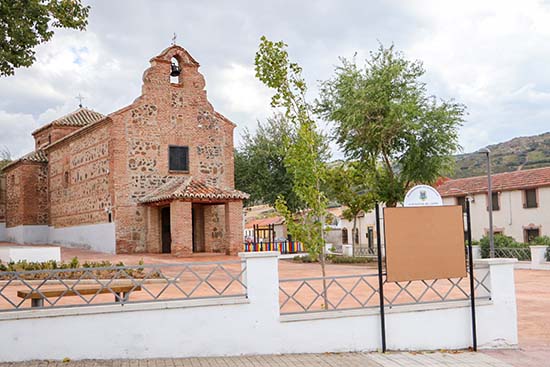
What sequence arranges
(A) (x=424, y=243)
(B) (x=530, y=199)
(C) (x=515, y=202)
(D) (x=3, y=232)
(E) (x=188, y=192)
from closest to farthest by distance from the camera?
(A) (x=424, y=243) < (E) (x=188, y=192) < (B) (x=530, y=199) < (C) (x=515, y=202) < (D) (x=3, y=232)

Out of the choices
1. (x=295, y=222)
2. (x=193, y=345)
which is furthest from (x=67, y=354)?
(x=295, y=222)

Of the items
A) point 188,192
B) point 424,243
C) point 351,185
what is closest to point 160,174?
point 188,192

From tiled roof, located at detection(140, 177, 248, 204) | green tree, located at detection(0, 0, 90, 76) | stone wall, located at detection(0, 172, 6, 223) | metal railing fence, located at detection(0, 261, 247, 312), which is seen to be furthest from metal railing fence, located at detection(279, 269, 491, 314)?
stone wall, located at detection(0, 172, 6, 223)

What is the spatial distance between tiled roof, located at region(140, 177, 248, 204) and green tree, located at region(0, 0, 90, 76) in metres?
13.9

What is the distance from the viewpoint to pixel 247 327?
880cm

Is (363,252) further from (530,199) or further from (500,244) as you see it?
(530,199)

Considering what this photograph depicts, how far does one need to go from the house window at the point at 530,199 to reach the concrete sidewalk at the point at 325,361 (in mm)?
30908

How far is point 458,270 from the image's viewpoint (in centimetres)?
1002

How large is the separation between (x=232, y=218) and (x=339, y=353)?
17.9 metres

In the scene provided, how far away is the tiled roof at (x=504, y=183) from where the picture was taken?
37.5 metres

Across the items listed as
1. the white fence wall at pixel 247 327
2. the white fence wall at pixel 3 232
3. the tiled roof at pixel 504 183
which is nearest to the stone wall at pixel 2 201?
the white fence wall at pixel 3 232

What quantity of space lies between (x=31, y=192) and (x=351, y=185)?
20496 mm

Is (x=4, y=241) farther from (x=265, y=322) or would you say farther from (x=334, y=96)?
(x=265, y=322)

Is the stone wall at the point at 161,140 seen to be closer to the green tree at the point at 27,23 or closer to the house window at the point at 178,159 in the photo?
the house window at the point at 178,159
